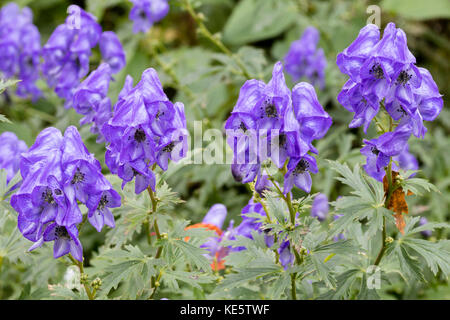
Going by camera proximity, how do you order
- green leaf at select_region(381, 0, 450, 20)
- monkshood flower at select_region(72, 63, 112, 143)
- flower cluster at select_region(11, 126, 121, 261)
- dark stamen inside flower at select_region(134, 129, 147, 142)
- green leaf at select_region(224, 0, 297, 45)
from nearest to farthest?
flower cluster at select_region(11, 126, 121, 261) → dark stamen inside flower at select_region(134, 129, 147, 142) → monkshood flower at select_region(72, 63, 112, 143) → green leaf at select_region(224, 0, 297, 45) → green leaf at select_region(381, 0, 450, 20)

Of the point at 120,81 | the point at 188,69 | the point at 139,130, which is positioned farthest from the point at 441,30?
the point at 139,130

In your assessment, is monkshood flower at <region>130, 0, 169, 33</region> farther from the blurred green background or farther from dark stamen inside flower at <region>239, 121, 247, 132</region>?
dark stamen inside flower at <region>239, 121, 247, 132</region>

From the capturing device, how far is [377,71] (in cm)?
149

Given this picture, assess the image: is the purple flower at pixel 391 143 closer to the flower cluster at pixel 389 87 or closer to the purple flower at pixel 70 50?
the flower cluster at pixel 389 87

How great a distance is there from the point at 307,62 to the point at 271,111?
2.06m

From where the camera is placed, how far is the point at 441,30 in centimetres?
511

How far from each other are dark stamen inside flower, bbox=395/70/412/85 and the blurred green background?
0.90 m

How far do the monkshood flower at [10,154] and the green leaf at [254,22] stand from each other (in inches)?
95.2

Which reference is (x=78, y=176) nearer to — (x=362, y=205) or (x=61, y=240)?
(x=61, y=240)

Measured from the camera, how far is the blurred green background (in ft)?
9.46

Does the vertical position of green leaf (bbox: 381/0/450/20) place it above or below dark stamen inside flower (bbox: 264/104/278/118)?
above

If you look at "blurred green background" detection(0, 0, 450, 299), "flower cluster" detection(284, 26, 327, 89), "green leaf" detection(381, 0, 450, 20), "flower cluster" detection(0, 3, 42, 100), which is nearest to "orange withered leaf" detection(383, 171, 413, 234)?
"blurred green background" detection(0, 0, 450, 299)

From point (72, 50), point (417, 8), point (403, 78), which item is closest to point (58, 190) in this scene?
point (403, 78)
